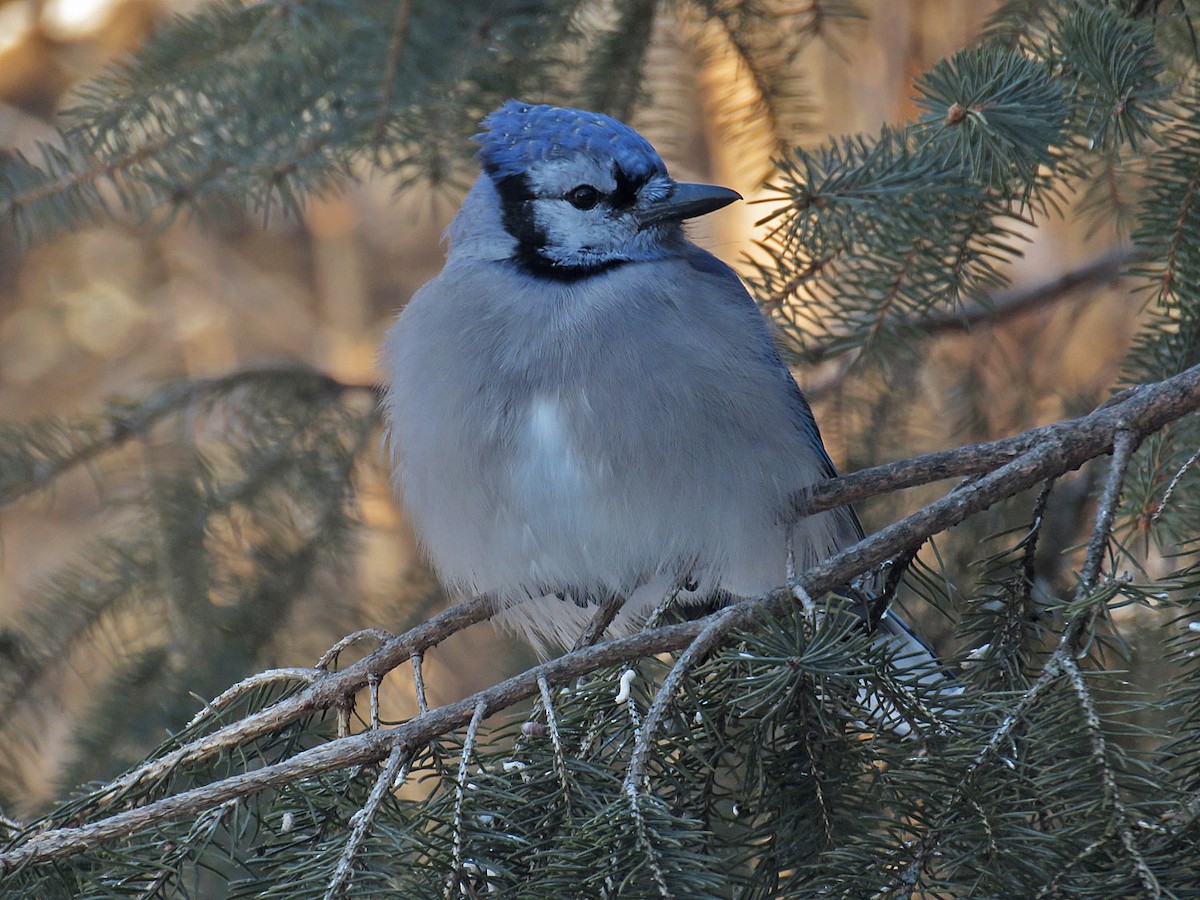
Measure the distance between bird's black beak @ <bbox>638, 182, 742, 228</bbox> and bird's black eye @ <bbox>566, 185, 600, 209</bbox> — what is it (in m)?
0.07

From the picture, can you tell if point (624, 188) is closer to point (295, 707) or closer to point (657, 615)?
point (657, 615)

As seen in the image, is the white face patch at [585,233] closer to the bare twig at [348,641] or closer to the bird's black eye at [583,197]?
the bird's black eye at [583,197]

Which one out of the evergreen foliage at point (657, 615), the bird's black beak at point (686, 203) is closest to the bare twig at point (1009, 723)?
the evergreen foliage at point (657, 615)

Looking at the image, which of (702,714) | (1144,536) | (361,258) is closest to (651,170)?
(1144,536)

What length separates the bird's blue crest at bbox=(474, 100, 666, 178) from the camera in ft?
5.88

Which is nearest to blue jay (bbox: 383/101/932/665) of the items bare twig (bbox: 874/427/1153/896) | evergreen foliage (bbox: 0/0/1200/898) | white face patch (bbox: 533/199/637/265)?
white face patch (bbox: 533/199/637/265)

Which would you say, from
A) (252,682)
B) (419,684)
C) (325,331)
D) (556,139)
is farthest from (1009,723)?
(325,331)

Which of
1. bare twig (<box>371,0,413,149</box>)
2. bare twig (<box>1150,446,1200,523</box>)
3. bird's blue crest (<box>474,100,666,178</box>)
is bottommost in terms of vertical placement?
bare twig (<box>1150,446,1200,523</box>)

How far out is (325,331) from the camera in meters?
4.94

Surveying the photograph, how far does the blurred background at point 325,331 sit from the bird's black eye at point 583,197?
0.26 meters

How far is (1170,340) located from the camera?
1.50 metres

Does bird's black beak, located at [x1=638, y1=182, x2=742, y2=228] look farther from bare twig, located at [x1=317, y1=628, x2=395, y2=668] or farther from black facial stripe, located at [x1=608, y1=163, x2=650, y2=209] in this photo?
bare twig, located at [x1=317, y1=628, x2=395, y2=668]

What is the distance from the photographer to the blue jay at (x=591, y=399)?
1.59 m

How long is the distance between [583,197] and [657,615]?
2.54 feet
